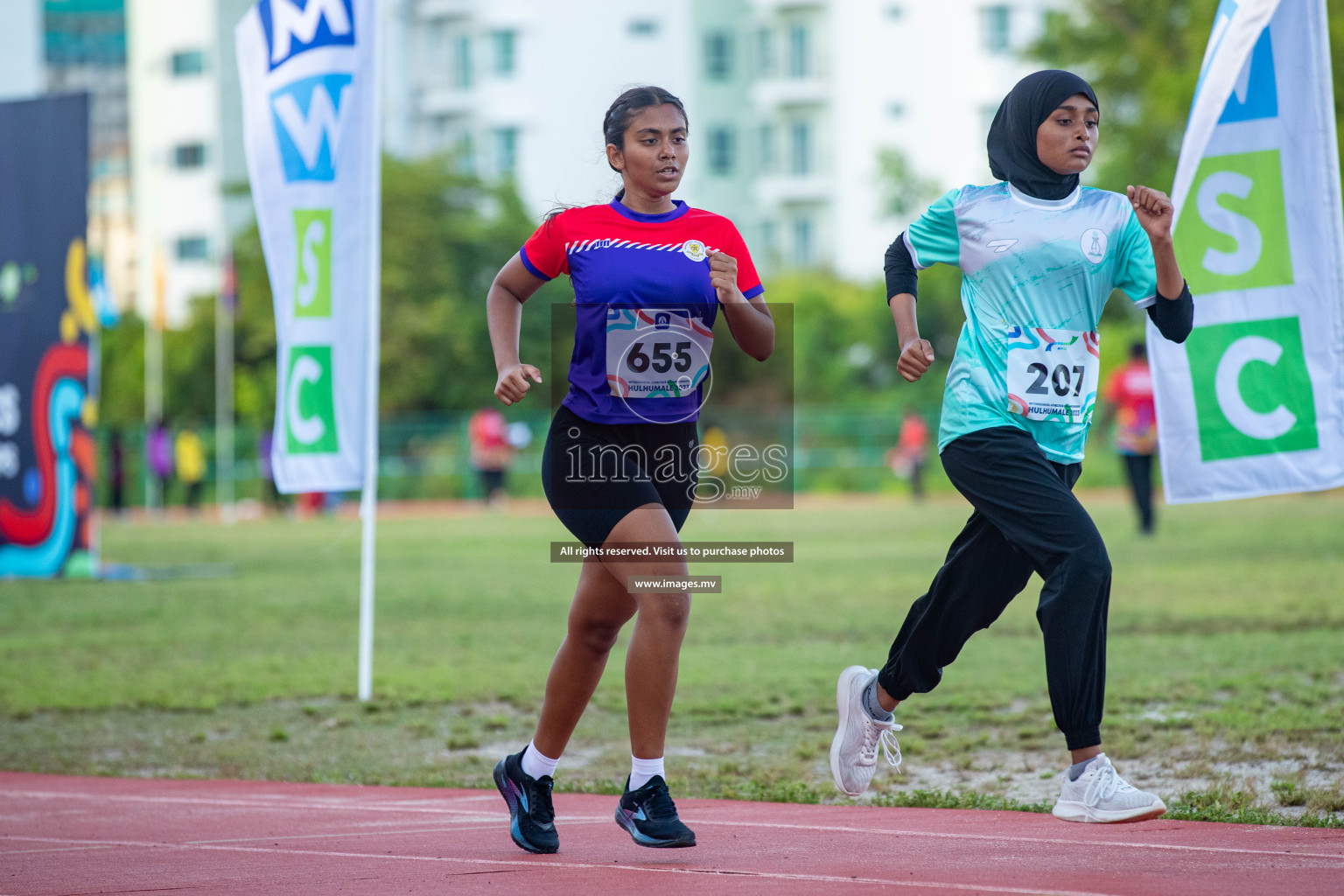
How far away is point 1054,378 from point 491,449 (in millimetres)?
30160

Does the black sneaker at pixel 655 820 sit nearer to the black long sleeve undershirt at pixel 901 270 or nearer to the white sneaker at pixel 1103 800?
the white sneaker at pixel 1103 800

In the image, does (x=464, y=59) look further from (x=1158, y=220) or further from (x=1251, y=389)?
(x=1158, y=220)

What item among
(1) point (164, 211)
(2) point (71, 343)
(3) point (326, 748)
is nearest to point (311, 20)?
(3) point (326, 748)

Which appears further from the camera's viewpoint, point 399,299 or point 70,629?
point 399,299

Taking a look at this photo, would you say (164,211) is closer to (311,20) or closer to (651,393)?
(311,20)

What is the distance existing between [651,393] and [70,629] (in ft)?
32.0

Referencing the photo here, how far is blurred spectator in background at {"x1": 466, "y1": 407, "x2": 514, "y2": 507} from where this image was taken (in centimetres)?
3412

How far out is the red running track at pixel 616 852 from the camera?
4.27 metres

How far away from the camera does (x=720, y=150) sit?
65312 millimetres

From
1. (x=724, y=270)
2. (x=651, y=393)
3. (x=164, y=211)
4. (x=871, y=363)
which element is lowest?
(x=651, y=393)

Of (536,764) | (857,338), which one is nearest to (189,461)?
(857,338)

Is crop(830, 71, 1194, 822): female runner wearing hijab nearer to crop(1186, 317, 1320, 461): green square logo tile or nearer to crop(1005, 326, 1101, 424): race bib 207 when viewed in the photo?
crop(1005, 326, 1101, 424): race bib 207

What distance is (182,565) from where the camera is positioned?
21.0m

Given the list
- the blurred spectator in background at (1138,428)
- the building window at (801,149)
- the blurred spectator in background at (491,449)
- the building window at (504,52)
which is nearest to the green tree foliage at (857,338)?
the building window at (801,149)
